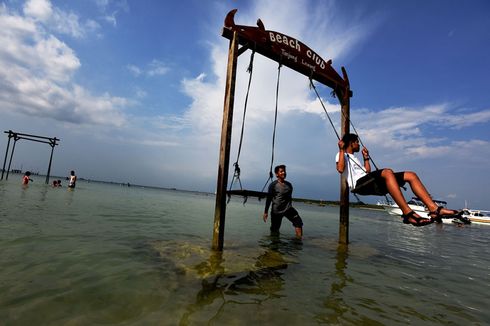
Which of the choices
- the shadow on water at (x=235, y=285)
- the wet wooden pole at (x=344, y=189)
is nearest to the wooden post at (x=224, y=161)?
the shadow on water at (x=235, y=285)

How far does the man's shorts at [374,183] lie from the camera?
16.5 ft

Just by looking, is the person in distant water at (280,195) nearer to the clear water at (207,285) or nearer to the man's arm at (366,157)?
the clear water at (207,285)

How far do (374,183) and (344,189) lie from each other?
13.2 ft

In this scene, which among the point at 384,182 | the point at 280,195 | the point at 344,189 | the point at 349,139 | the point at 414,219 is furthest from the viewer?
the point at 280,195

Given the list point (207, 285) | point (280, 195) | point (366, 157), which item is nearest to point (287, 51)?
point (366, 157)

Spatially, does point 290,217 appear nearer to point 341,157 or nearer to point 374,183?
point 341,157

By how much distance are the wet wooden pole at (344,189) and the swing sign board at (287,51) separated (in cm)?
27

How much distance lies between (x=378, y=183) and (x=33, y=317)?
5.35 m

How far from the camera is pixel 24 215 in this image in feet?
27.4

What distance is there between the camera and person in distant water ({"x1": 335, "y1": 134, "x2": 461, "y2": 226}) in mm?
4477

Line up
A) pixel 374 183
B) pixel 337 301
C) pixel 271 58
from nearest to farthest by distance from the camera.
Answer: pixel 337 301 → pixel 374 183 → pixel 271 58

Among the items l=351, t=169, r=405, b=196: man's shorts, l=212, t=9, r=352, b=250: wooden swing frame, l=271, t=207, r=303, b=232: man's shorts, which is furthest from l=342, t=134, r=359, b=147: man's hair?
l=271, t=207, r=303, b=232: man's shorts

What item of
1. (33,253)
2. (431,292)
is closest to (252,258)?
(431,292)

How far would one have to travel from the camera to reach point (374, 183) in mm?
5160
